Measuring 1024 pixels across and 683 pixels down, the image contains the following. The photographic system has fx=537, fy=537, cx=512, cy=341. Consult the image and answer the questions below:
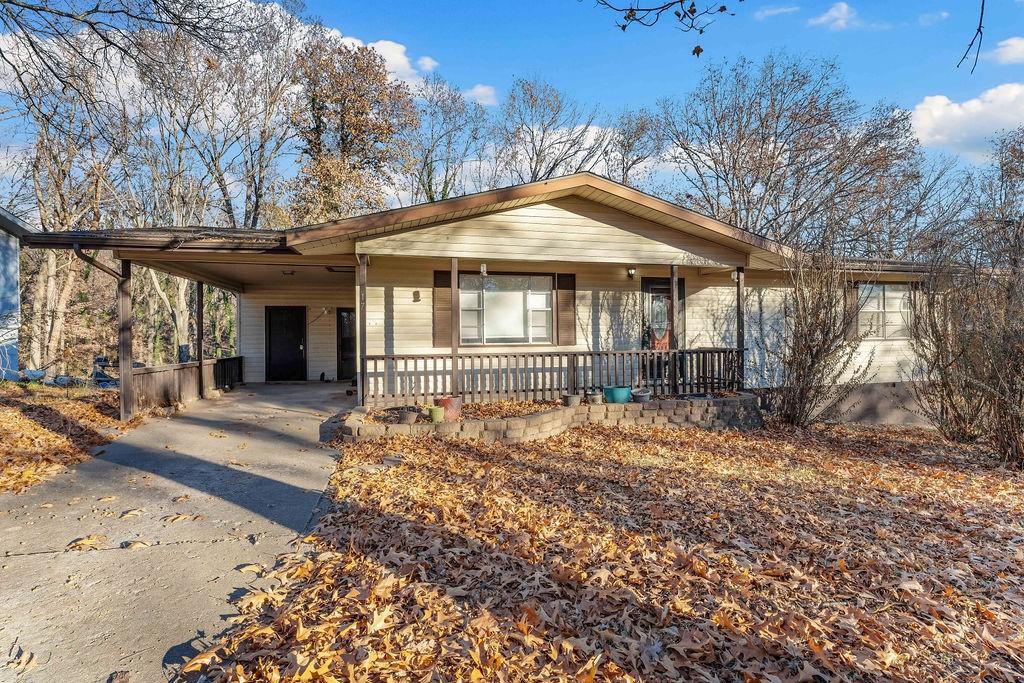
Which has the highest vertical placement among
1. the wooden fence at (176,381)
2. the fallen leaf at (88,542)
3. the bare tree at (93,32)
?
the bare tree at (93,32)

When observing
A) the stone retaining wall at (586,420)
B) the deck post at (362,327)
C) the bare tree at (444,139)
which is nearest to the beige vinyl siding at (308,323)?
the deck post at (362,327)

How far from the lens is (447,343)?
32.3 feet

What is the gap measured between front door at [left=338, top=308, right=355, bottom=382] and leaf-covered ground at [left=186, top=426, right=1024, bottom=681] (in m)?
8.70

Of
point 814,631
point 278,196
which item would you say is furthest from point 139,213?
point 814,631

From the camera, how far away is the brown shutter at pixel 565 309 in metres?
10.4

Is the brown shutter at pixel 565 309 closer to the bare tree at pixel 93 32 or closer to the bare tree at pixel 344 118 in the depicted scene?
the bare tree at pixel 93 32

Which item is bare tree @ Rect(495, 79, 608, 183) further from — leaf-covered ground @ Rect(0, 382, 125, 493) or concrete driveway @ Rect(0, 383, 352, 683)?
concrete driveway @ Rect(0, 383, 352, 683)

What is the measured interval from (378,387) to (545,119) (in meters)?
19.7

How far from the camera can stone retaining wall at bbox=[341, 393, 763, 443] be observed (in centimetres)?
711

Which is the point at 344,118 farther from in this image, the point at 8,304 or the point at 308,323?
the point at 8,304

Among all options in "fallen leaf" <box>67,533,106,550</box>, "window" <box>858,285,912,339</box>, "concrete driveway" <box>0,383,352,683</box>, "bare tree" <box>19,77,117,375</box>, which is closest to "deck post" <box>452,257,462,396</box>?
"concrete driveway" <box>0,383,352,683</box>

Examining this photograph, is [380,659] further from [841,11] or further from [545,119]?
[545,119]

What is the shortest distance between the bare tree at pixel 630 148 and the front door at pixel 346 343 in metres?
15.0

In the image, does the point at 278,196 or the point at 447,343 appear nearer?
the point at 447,343
